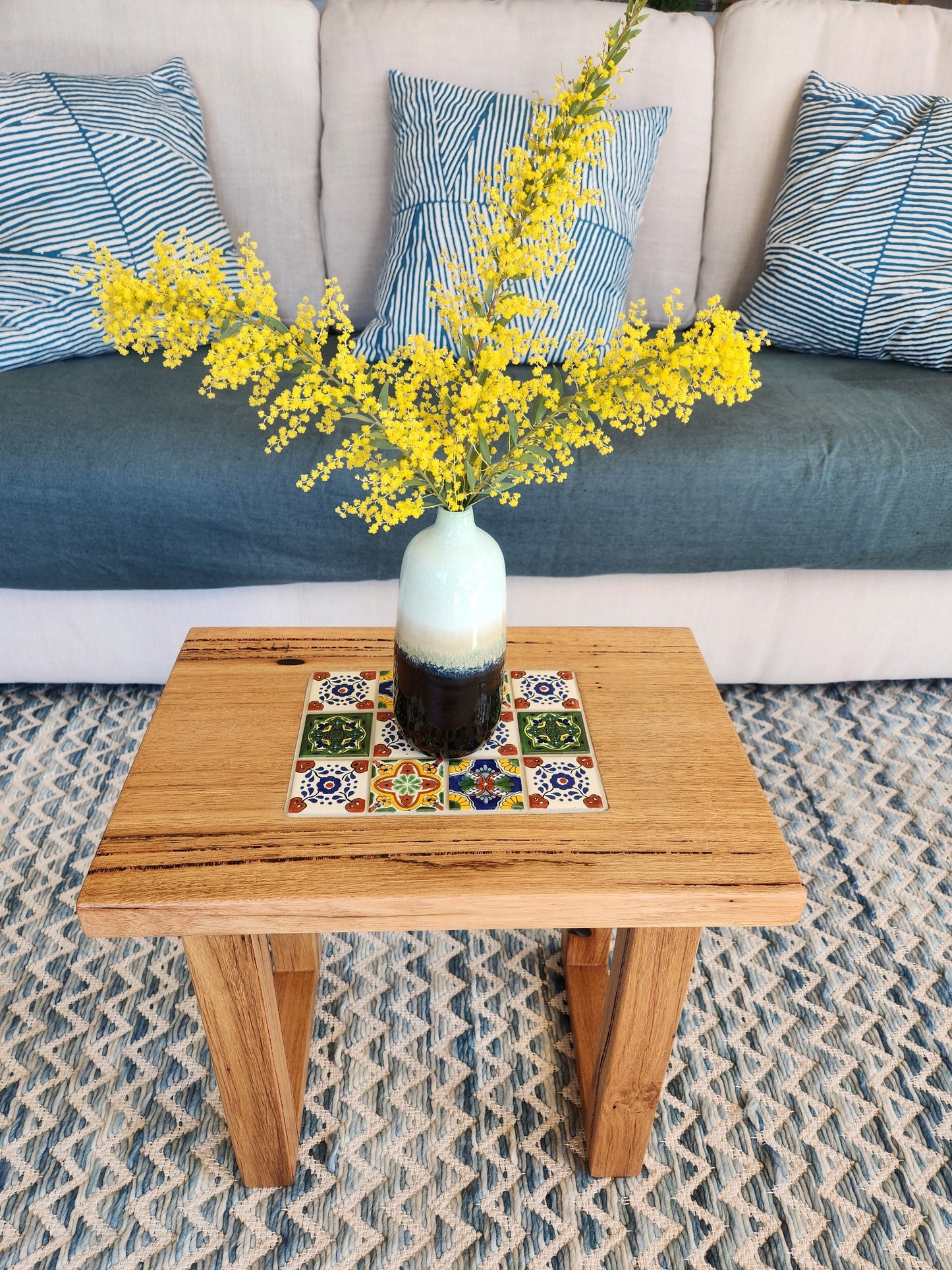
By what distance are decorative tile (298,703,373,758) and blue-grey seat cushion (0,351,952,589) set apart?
469 millimetres

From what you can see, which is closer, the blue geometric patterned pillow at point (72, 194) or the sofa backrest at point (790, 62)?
the blue geometric patterned pillow at point (72, 194)

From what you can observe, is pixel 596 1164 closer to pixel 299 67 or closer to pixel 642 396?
pixel 642 396

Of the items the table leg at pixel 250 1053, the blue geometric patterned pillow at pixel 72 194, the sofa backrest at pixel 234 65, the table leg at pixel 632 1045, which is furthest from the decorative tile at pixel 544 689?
the sofa backrest at pixel 234 65

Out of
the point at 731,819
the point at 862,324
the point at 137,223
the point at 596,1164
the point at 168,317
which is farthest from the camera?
the point at 862,324

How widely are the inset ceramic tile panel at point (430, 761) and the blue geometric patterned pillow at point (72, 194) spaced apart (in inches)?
35.9

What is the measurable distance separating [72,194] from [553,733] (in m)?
1.24

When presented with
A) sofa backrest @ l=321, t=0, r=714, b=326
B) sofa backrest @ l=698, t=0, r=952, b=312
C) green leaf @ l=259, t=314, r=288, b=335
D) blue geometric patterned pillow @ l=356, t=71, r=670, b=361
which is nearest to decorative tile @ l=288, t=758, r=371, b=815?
green leaf @ l=259, t=314, r=288, b=335

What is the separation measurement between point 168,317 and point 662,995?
67cm

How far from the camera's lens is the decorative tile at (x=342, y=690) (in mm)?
835

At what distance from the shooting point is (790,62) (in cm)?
166

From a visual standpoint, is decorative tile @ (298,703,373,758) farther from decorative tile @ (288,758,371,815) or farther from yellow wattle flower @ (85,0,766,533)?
yellow wattle flower @ (85,0,766,533)

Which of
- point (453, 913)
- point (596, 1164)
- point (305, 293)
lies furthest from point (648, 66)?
point (596, 1164)

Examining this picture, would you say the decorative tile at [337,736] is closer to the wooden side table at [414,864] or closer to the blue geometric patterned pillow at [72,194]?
the wooden side table at [414,864]

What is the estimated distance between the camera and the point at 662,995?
75 centimetres
